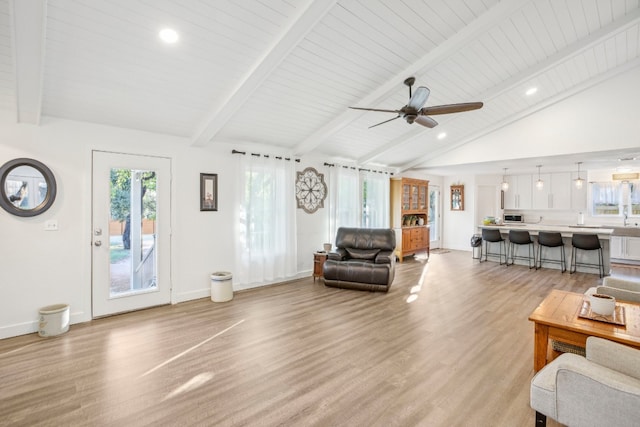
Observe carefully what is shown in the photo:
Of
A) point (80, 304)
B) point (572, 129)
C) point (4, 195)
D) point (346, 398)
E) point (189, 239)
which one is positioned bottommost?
point (346, 398)

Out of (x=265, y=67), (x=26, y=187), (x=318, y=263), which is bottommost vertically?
(x=318, y=263)

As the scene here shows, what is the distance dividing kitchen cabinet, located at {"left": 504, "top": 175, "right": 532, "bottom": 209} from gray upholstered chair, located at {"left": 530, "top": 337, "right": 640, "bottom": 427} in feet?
26.0

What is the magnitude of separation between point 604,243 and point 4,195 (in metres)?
9.39

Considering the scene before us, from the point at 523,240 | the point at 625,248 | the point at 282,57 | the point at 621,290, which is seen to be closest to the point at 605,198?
the point at 625,248

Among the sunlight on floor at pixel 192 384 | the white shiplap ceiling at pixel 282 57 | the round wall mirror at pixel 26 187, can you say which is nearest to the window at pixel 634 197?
the white shiplap ceiling at pixel 282 57

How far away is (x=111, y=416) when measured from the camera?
1967 mm

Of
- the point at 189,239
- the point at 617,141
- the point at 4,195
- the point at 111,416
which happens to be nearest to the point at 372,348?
the point at 111,416

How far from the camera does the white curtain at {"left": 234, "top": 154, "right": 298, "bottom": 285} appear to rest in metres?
4.90

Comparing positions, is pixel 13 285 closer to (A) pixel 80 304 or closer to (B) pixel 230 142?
(A) pixel 80 304

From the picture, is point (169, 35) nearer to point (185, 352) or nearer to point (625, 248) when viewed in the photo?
point (185, 352)

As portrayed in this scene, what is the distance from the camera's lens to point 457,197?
9.47 m

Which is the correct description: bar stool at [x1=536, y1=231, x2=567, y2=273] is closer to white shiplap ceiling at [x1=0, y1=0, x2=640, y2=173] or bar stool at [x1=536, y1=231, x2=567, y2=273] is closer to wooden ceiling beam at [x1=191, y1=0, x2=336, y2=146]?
white shiplap ceiling at [x1=0, y1=0, x2=640, y2=173]

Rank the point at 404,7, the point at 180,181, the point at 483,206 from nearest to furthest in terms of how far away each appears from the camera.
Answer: the point at 404,7
the point at 180,181
the point at 483,206

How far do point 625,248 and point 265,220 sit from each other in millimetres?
8429
